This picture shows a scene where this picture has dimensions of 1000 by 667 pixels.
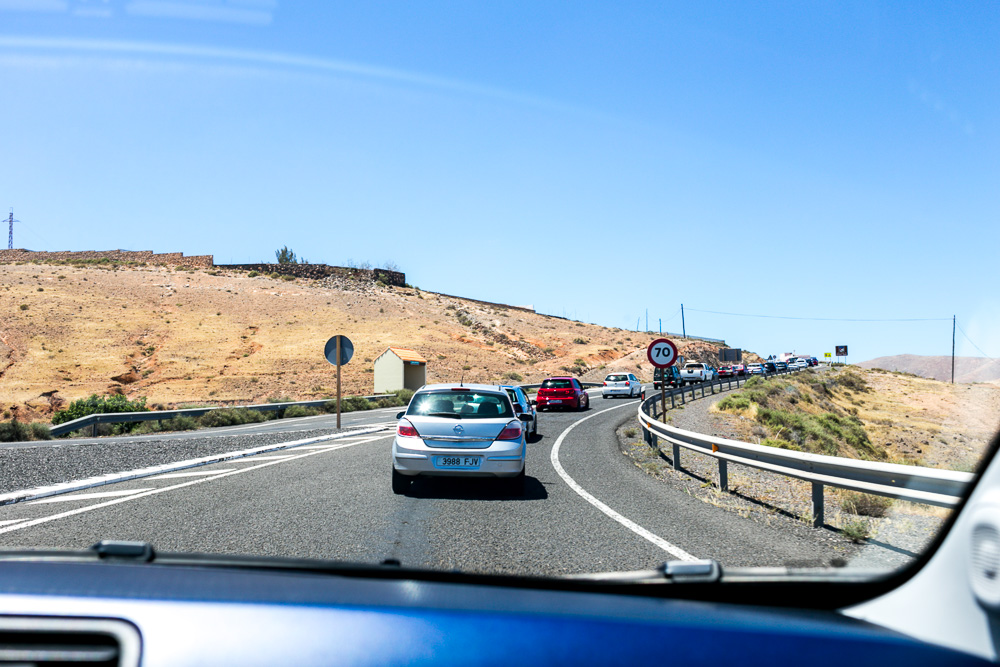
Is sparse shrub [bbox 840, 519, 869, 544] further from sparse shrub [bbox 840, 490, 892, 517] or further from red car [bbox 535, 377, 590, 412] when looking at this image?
red car [bbox 535, 377, 590, 412]

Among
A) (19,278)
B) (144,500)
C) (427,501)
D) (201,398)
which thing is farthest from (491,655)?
(19,278)

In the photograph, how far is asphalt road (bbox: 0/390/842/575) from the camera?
22.5ft

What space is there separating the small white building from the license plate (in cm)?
3769

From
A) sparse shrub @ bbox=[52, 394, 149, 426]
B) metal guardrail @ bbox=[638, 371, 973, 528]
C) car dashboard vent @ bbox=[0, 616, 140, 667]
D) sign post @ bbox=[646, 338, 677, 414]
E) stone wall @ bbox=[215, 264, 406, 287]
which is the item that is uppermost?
stone wall @ bbox=[215, 264, 406, 287]

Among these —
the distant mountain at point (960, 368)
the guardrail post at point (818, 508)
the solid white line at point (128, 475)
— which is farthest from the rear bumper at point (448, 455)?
the distant mountain at point (960, 368)

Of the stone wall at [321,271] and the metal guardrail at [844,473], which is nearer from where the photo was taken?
the metal guardrail at [844,473]

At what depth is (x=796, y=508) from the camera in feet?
33.7

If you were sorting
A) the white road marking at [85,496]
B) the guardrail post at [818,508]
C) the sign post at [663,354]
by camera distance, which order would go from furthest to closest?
the sign post at [663,354], the white road marking at [85,496], the guardrail post at [818,508]

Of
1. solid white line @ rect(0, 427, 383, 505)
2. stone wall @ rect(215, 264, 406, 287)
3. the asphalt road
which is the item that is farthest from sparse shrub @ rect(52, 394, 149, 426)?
stone wall @ rect(215, 264, 406, 287)

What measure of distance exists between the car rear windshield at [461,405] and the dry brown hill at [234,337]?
143ft

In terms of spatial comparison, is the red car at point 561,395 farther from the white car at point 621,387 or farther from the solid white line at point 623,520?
the solid white line at point 623,520

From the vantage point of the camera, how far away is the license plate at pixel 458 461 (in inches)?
413

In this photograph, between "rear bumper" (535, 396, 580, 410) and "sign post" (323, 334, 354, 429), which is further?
"rear bumper" (535, 396, 580, 410)

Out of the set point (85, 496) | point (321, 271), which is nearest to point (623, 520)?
point (85, 496)
